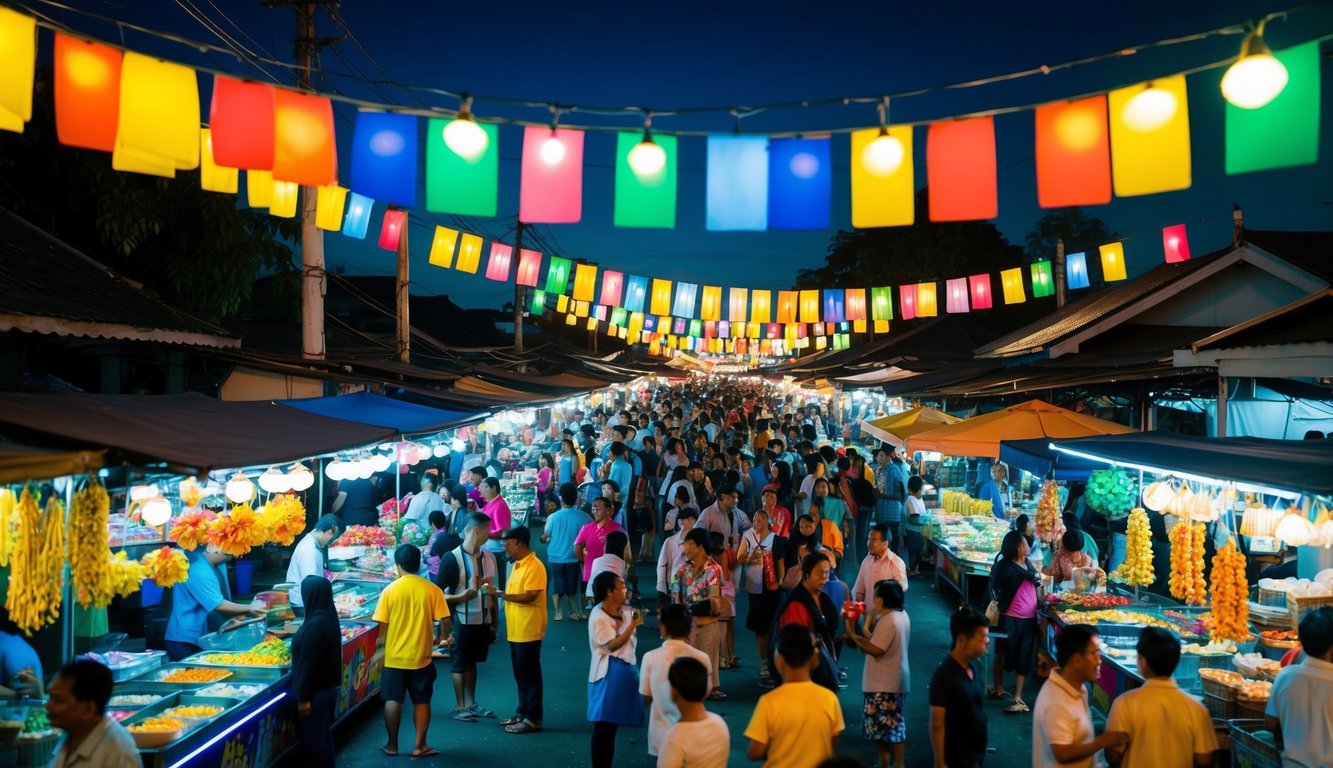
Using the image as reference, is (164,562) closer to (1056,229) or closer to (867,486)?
(867,486)

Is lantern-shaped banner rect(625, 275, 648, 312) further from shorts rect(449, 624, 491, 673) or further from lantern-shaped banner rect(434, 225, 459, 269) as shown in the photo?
shorts rect(449, 624, 491, 673)

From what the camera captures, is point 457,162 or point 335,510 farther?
point 335,510

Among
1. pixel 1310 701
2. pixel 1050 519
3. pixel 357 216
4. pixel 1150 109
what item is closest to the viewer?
pixel 1310 701

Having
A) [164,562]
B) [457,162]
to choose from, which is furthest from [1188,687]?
[164,562]

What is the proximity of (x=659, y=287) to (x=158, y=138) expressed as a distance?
15260 millimetres

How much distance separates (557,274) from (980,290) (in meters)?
8.65

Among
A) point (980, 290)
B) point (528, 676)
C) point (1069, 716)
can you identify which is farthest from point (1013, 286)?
point (1069, 716)

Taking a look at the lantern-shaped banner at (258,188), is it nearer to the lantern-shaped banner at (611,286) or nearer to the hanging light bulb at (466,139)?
the hanging light bulb at (466,139)

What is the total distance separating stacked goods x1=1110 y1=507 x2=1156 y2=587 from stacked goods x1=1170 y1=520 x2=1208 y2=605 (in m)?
1.15

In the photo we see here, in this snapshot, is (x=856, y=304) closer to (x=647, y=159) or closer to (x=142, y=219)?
(x=142, y=219)

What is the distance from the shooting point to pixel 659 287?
71.9ft

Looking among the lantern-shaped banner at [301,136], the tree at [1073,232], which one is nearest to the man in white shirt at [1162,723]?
the lantern-shaped banner at [301,136]

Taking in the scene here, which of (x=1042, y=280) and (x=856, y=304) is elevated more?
(x=1042, y=280)

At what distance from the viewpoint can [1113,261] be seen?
18.2 m
